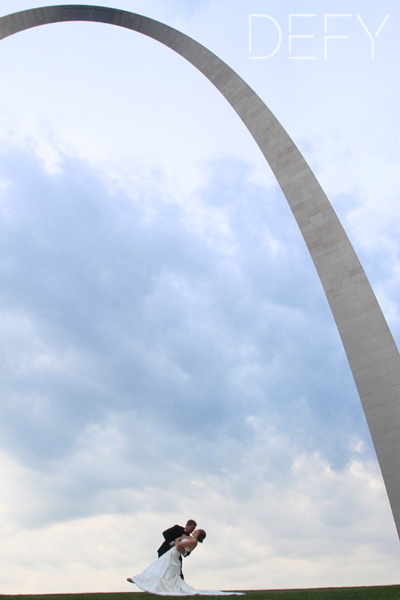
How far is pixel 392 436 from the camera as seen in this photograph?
16.9 m

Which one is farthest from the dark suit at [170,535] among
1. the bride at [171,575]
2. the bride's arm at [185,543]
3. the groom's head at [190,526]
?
the groom's head at [190,526]

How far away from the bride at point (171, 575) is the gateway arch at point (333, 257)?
819 centimetres

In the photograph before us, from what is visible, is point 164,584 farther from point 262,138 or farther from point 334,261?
point 262,138

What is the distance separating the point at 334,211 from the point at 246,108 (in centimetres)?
723

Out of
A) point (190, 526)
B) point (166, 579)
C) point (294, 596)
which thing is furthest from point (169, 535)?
point (294, 596)

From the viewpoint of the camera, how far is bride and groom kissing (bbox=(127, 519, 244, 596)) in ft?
39.3

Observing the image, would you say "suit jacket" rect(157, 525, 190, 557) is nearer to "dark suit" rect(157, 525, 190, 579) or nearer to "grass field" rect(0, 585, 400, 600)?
"dark suit" rect(157, 525, 190, 579)

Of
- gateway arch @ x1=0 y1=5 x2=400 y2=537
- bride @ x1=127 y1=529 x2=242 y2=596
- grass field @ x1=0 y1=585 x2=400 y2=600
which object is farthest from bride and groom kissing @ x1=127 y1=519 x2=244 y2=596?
gateway arch @ x1=0 y1=5 x2=400 y2=537

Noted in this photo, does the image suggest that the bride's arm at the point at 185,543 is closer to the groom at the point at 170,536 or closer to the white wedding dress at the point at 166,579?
the groom at the point at 170,536

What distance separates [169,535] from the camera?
41.2 feet

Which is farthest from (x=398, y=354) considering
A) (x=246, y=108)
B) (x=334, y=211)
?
(x=246, y=108)

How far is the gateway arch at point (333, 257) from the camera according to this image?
17.2 metres

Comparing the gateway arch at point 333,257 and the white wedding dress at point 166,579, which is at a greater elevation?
the gateway arch at point 333,257

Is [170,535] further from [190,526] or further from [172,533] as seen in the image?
[190,526]
